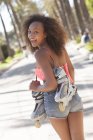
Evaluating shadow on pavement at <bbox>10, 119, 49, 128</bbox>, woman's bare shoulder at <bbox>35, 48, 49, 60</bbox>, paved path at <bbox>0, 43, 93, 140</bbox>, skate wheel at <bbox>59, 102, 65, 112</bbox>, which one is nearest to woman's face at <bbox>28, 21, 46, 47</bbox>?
woman's bare shoulder at <bbox>35, 48, 49, 60</bbox>

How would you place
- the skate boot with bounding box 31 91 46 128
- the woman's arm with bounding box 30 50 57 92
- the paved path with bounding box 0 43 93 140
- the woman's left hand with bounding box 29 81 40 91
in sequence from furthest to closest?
the paved path with bounding box 0 43 93 140 < the skate boot with bounding box 31 91 46 128 < the woman's left hand with bounding box 29 81 40 91 < the woman's arm with bounding box 30 50 57 92

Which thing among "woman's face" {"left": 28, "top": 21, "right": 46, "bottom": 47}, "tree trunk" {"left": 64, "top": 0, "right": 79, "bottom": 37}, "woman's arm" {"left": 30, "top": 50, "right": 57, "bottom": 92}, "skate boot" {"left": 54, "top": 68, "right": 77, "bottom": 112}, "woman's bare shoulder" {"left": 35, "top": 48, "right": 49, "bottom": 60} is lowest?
"tree trunk" {"left": 64, "top": 0, "right": 79, "bottom": 37}

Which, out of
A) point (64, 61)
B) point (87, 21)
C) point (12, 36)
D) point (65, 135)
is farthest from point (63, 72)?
point (12, 36)

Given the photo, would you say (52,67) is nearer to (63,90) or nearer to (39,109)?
(63,90)

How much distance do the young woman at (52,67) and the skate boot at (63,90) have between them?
0.05m

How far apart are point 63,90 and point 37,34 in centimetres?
58

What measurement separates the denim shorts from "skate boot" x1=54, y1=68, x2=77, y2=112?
0.20ft

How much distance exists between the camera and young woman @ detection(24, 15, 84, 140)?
14.1ft

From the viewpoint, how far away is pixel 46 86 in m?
4.29

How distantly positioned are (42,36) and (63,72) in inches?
15.3

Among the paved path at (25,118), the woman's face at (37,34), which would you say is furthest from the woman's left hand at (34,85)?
the paved path at (25,118)

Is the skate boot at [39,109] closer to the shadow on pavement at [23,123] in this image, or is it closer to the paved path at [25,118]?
the paved path at [25,118]

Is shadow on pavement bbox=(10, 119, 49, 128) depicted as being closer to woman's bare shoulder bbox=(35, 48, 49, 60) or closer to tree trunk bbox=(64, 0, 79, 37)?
woman's bare shoulder bbox=(35, 48, 49, 60)

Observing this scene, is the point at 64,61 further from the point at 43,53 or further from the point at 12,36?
the point at 12,36
